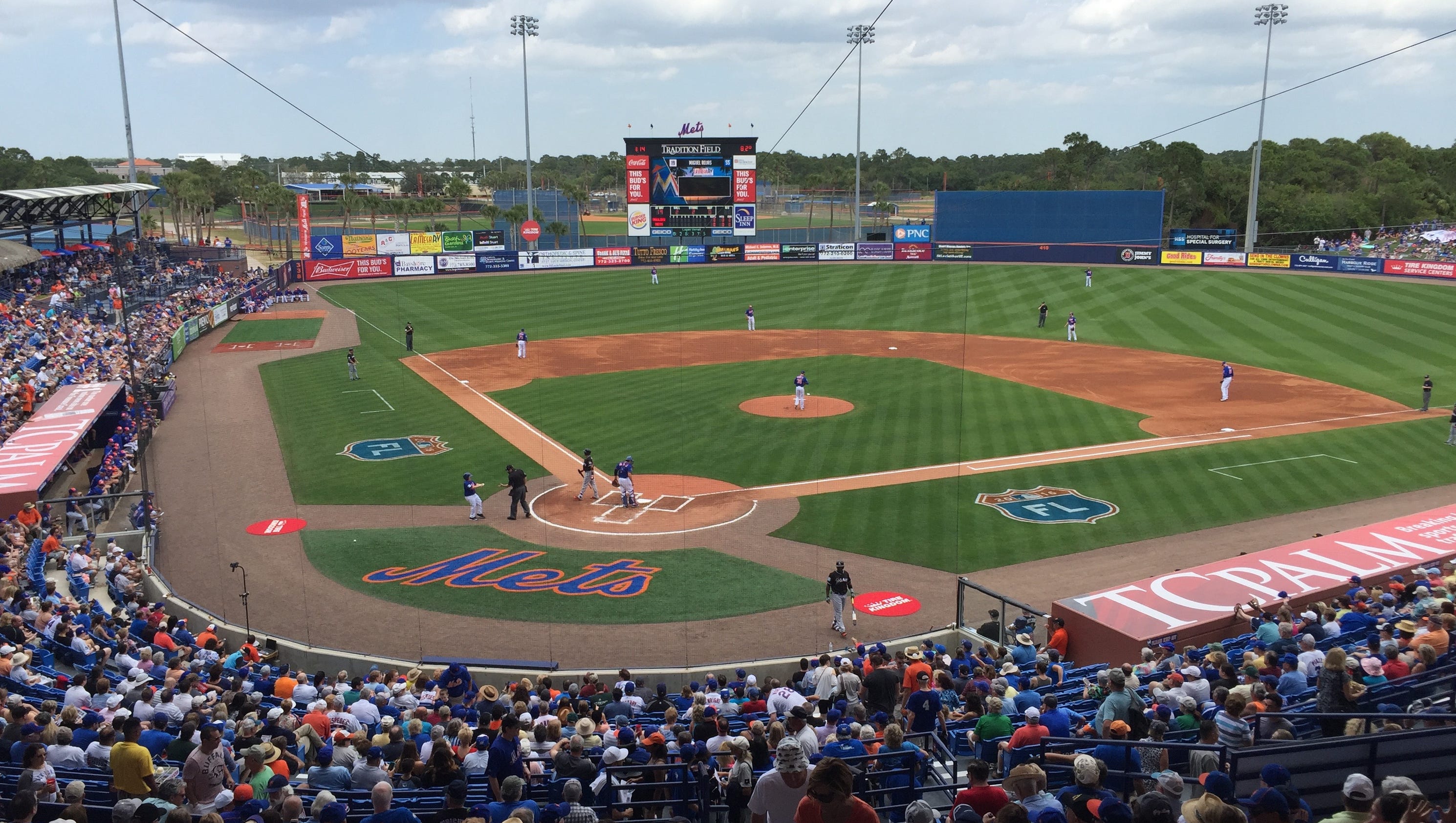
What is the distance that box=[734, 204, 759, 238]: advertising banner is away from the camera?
61656 mm

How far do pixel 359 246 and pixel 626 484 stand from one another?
186 ft

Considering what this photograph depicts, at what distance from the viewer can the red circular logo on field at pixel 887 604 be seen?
60.7ft

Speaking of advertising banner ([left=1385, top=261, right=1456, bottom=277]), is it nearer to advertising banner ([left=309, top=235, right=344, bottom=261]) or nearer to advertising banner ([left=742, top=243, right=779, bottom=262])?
advertising banner ([left=742, top=243, right=779, bottom=262])

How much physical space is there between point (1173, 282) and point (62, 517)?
203 ft

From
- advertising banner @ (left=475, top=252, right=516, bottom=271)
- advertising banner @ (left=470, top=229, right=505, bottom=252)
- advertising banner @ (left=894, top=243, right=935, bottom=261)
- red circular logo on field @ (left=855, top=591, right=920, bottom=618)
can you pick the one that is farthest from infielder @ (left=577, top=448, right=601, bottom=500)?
advertising banner @ (left=894, top=243, right=935, bottom=261)

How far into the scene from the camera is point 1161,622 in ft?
47.9

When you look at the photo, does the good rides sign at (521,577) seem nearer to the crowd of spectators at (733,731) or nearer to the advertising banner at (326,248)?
the crowd of spectators at (733,731)

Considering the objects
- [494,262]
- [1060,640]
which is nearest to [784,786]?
[1060,640]

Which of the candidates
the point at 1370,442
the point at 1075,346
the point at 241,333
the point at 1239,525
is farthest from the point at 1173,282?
the point at 241,333

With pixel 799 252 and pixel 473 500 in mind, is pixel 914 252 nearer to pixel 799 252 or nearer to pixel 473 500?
pixel 799 252

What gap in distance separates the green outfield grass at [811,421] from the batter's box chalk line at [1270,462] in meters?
3.56

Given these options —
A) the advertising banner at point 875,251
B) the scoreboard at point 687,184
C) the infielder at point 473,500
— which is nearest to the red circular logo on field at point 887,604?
the infielder at point 473,500

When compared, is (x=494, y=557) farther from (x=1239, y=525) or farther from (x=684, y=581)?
(x=1239, y=525)

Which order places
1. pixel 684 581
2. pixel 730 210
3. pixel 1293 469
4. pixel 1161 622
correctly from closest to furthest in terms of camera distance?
pixel 1161 622
pixel 684 581
pixel 1293 469
pixel 730 210
